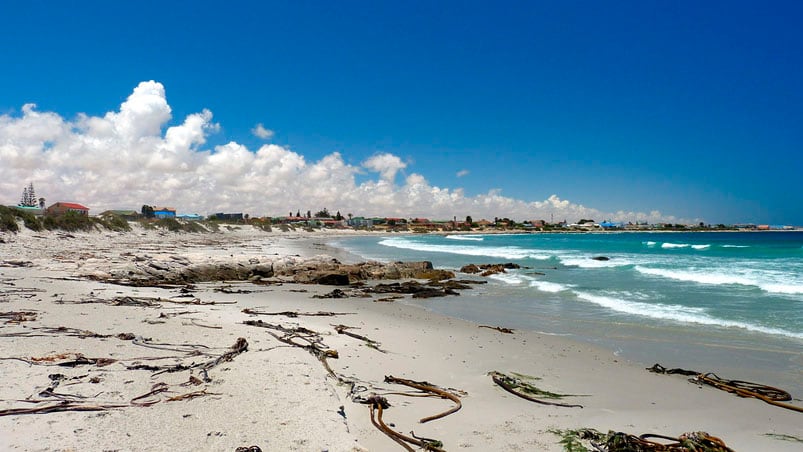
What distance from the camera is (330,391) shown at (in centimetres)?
481

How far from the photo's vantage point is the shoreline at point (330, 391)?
3.62 metres

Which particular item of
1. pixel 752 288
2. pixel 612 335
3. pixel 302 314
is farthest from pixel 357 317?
pixel 752 288

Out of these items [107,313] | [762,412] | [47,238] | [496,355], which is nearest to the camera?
[762,412]

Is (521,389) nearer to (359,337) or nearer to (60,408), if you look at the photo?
(359,337)

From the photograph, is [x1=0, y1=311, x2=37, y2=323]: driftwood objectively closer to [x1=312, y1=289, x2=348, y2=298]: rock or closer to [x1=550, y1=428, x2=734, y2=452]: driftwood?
[x1=312, y1=289, x2=348, y2=298]: rock

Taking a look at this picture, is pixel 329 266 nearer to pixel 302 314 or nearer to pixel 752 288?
pixel 302 314

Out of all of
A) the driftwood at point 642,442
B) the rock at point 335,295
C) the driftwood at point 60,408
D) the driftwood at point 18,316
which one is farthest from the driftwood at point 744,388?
the driftwood at point 18,316

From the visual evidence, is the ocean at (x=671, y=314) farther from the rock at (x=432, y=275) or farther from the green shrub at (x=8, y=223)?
the green shrub at (x=8, y=223)

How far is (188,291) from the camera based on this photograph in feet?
42.2

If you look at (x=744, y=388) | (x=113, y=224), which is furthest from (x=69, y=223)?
(x=744, y=388)

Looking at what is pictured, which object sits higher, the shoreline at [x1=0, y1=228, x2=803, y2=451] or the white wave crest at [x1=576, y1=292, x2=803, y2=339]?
the shoreline at [x1=0, y1=228, x2=803, y2=451]

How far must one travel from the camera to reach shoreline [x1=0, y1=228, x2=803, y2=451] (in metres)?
3.62

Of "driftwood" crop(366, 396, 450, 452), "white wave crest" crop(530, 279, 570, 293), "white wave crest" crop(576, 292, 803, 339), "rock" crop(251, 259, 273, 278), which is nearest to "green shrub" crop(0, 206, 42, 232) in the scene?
"rock" crop(251, 259, 273, 278)

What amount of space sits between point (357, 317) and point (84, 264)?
11.2m
